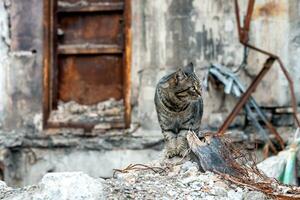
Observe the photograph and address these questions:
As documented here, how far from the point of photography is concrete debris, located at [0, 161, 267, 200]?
4.20 m

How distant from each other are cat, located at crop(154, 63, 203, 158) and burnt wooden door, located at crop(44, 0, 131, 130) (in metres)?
3.28

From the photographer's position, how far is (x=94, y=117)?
860cm

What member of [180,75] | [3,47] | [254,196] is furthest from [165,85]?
[3,47]

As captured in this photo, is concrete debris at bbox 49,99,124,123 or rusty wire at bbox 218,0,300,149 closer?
rusty wire at bbox 218,0,300,149

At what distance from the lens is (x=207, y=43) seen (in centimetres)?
838

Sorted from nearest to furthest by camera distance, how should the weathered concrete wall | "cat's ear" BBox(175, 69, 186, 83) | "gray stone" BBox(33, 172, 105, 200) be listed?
"gray stone" BBox(33, 172, 105, 200) → "cat's ear" BBox(175, 69, 186, 83) → the weathered concrete wall

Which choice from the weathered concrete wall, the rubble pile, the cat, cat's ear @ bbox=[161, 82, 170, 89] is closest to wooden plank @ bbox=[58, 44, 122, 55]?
the weathered concrete wall

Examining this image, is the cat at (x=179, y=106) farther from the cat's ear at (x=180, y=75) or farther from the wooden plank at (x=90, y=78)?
the wooden plank at (x=90, y=78)

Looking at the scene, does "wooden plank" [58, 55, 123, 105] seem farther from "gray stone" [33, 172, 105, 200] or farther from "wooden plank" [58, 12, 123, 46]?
"gray stone" [33, 172, 105, 200]

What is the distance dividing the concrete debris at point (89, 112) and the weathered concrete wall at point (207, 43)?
11.3 inches

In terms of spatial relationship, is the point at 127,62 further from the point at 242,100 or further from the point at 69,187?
the point at 69,187

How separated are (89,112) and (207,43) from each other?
1.41m

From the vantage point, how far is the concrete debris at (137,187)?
165 inches

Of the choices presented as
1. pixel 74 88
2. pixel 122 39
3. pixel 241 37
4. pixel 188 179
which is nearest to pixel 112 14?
pixel 122 39
